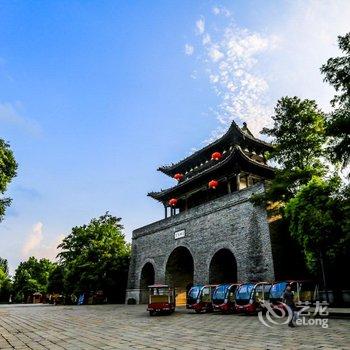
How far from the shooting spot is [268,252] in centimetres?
1698

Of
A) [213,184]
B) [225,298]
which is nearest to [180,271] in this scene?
[213,184]

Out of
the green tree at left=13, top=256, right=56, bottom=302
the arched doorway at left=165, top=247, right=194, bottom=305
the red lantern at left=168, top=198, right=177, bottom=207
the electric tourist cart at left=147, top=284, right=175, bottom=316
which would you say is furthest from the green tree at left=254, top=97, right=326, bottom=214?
the green tree at left=13, top=256, right=56, bottom=302

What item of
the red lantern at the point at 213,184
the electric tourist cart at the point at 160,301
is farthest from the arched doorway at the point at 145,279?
the electric tourist cart at the point at 160,301

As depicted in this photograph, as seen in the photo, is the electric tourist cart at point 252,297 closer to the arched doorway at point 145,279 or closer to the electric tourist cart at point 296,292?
the electric tourist cart at point 296,292

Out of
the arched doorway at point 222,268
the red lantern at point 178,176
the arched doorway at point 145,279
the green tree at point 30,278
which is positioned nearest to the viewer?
the arched doorway at point 222,268

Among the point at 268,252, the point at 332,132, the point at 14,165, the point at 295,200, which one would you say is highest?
the point at 14,165

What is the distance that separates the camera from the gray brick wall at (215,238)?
57.9 feet

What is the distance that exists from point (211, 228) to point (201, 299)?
5663 millimetres

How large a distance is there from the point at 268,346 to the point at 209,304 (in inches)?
412

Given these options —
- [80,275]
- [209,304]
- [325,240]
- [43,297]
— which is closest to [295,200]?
[325,240]

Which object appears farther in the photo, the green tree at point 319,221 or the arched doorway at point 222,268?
the arched doorway at point 222,268

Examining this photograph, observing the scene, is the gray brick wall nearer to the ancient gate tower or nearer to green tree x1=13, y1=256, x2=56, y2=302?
the ancient gate tower

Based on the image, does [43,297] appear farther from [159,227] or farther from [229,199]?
[229,199]

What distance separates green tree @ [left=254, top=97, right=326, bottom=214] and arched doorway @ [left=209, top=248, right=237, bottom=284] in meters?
4.94
